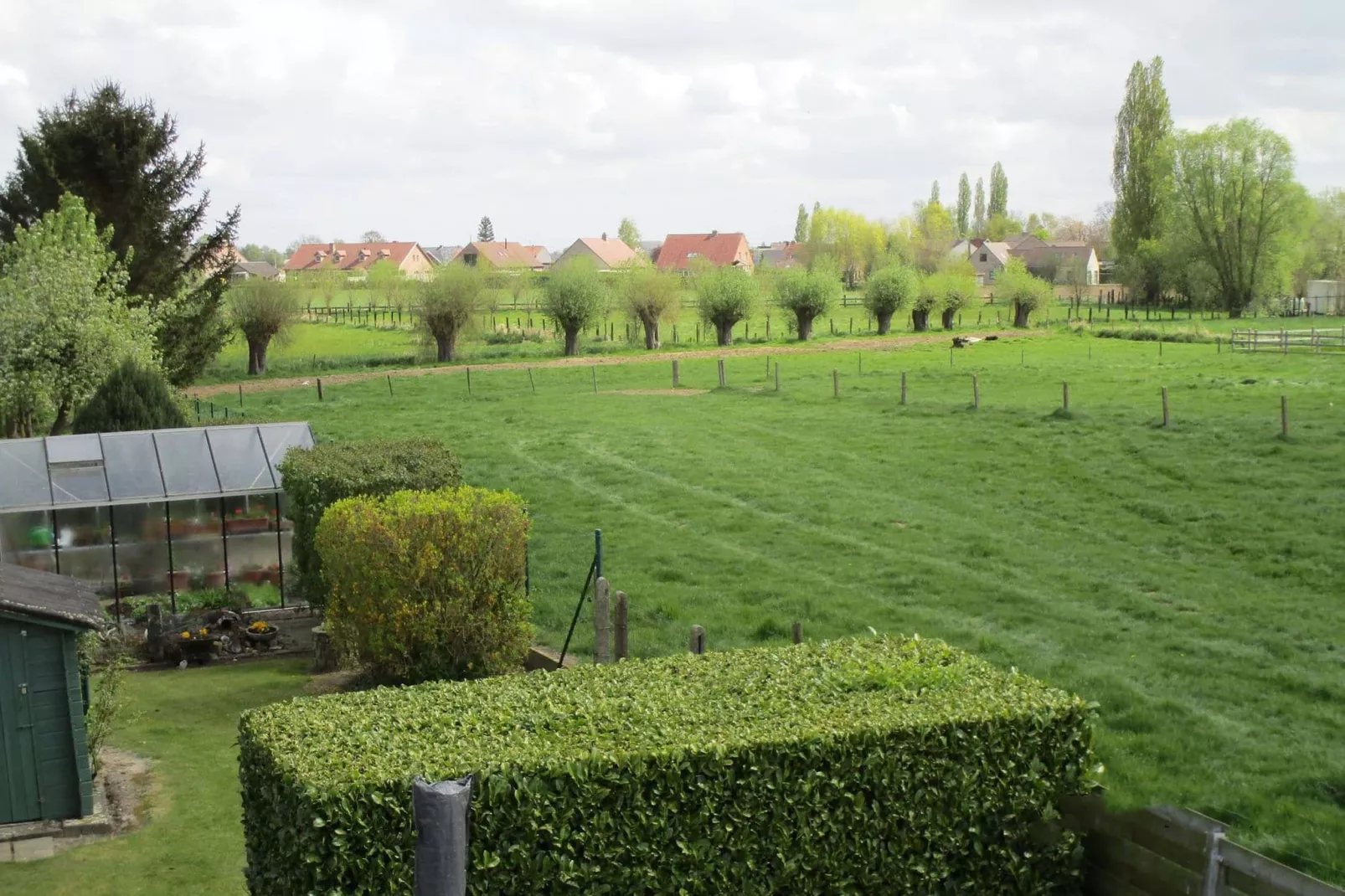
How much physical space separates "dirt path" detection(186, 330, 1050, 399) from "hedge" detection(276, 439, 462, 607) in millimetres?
29582

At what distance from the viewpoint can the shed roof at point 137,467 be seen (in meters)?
20.8

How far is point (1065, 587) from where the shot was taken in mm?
18562

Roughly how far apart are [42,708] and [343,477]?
6.97 m

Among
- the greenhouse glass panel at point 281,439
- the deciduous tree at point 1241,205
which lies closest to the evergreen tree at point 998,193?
the deciduous tree at point 1241,205

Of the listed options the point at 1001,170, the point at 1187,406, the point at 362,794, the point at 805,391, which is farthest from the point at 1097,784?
the point at 1001,170

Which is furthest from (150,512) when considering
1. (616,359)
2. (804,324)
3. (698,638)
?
(804,324)

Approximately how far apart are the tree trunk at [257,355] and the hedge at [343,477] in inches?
1629

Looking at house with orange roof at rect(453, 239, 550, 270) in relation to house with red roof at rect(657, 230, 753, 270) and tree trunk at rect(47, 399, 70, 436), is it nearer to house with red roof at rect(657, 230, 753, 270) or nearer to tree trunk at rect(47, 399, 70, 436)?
house with red roof at rect(657, 230, 753, 270)

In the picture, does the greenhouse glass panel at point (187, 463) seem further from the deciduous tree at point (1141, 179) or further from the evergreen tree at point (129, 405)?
the deciduous tree at point (1141, 179)

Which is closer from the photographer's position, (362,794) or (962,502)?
(362,794)

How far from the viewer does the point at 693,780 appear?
7.68m

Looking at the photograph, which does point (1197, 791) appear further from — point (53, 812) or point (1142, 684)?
point (53, 812)

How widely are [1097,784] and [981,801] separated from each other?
3.07 ft

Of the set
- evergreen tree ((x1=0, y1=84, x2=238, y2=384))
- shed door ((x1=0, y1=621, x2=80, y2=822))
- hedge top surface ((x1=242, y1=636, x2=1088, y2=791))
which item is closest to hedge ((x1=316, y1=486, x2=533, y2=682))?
shed door ((x1=0, y1=621, x2=80, y2=822))
